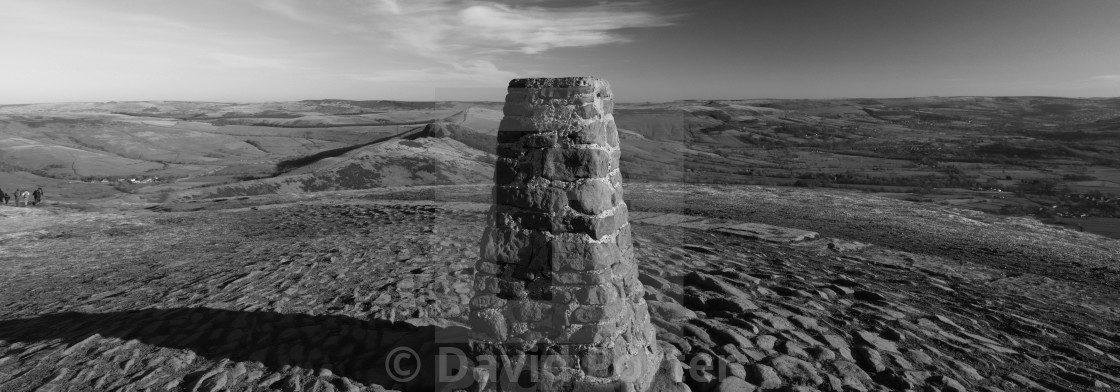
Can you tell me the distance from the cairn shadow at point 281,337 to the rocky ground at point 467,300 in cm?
3

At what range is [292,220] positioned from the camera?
1172 centimetres

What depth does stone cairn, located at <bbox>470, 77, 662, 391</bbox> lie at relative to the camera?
3.50 m

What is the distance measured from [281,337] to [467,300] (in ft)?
6.67

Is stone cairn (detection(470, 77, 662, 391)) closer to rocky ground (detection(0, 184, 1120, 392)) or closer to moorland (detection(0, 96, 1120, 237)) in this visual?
rocky ground (detection(0, 184, 1120, 392))

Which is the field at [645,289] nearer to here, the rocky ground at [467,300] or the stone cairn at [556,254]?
the rocky ground at [467,300]

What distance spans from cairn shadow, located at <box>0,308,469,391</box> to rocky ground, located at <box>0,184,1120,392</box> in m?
0.03

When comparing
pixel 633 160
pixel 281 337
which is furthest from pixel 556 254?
pixel 633 160

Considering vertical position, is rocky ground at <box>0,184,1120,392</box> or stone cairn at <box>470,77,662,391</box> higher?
stone cairn at <box>470,77,662,391</box>

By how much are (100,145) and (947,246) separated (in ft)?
241

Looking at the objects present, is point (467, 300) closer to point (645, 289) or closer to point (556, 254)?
point (645, 289)

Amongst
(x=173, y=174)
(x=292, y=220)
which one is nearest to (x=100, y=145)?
(x=173, y=174)

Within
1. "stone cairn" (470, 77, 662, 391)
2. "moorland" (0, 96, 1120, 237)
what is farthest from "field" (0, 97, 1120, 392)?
"moorland" (0, 96, 1120, 237)

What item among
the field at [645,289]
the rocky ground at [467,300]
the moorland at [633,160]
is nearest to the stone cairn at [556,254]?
the field at [645,289]

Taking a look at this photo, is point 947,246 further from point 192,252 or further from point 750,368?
point 192,252
